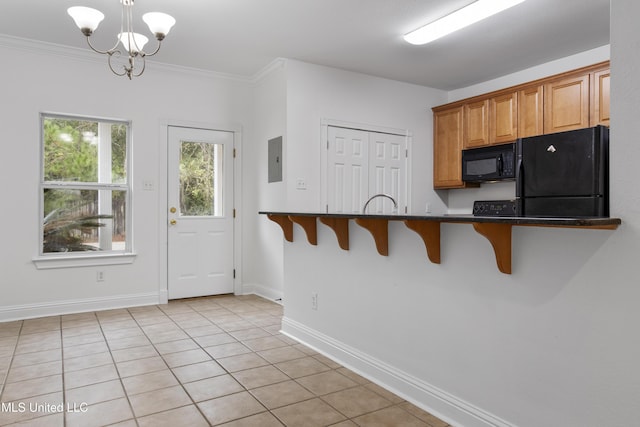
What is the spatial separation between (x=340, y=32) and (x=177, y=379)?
300cm

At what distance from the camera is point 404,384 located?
2.29 metres

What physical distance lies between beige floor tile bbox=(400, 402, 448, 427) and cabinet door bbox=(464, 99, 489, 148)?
3.49 m

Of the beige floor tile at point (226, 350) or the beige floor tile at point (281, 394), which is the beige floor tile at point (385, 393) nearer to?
the beige floor tile at point (281, 394)

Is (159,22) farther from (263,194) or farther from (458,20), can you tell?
(263,194)

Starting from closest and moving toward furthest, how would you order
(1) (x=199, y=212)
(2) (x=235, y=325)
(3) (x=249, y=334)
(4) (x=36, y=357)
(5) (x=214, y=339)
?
(4) (x=36, y=357) → (5) (x=214, y=339) → (3) (x=249, y=334) → (2) (x=235, y=325) → (1) (x=199, y=212)

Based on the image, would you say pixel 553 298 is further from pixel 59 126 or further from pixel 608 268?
pixel 59 126

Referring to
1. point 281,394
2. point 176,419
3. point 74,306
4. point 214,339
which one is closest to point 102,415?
point 176,419

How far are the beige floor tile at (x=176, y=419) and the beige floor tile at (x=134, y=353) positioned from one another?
91cm

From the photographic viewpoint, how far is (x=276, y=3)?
10.6ft

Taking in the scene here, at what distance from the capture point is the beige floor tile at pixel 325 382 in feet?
7.81

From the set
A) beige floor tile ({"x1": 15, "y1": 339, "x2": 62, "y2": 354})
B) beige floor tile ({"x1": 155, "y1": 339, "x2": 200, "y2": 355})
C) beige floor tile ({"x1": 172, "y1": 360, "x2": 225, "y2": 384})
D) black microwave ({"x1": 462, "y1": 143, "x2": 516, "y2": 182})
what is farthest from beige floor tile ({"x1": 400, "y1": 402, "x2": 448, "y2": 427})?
black microwave ({"x1": 462, "y1": 143, "x2": 516, "y2": 182})

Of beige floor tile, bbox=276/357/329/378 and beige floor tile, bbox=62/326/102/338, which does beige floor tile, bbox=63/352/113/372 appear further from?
beige floor tile, bbox=276/357/329/378

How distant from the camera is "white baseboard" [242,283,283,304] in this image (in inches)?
183

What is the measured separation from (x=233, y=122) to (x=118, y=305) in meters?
2.32
